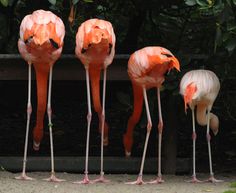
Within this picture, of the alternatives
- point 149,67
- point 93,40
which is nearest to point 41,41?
point 93,40

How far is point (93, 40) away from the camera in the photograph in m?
4.61

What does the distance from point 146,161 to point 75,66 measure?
107cm

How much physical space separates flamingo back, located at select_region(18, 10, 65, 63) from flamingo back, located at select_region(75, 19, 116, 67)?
160mm

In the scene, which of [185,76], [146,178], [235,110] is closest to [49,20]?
[185,76]

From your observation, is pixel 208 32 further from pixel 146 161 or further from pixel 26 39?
pixel 26 39

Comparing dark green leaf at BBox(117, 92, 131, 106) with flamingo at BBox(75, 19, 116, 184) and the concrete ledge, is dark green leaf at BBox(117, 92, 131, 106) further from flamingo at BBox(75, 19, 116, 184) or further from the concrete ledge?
flamingo at BBox(75, 19, 116, 184)

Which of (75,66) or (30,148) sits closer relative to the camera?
(75,66)

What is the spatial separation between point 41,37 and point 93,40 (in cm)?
38

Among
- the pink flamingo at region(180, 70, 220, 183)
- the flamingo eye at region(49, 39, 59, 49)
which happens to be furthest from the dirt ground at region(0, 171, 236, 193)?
the flamingo eye at region(49, 39, 59, 49)

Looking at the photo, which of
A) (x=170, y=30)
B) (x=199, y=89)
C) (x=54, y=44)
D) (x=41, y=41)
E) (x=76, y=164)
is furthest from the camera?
(x=170, y=30)

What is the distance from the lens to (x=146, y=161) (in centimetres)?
561

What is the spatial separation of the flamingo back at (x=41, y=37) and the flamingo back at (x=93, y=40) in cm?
16

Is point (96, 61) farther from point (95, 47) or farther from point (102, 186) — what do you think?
point (102, 186)

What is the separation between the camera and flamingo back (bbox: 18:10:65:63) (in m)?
4.62
